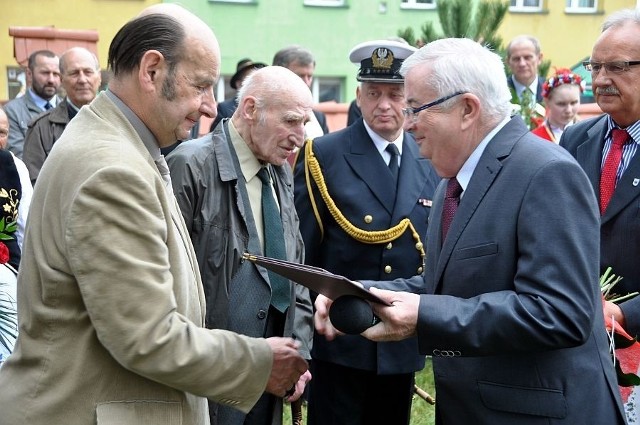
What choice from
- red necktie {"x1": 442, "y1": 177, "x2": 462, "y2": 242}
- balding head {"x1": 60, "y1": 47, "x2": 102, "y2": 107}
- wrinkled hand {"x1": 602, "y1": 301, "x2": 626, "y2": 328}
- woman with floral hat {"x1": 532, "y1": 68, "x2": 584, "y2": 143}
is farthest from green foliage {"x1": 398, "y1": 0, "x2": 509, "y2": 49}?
red necktie {"x1": 442, "y1": 177, "x2": 462, "y2": 242}

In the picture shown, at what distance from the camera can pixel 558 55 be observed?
21719mm

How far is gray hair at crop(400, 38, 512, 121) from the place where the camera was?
10.1 feet

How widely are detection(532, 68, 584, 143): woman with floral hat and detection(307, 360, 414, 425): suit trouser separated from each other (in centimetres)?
362

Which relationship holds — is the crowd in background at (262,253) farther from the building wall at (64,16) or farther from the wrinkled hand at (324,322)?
the building wall at (64,16)

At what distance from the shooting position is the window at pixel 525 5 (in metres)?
21.5

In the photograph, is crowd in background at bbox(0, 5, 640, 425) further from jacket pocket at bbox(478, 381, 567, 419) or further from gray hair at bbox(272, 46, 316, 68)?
gray hair at bbox(272, 46, 316, 68)

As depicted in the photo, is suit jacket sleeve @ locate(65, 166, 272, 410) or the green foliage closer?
suit jacket sleeve @ locate(65, 166, 272, 410)

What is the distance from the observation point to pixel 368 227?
4914mm

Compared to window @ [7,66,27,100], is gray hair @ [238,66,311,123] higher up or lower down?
higher up

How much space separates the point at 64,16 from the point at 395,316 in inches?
666

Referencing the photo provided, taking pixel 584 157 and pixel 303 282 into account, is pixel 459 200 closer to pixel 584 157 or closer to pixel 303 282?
pixel 303 282

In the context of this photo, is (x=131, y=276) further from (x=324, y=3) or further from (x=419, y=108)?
(x=324, y=3)

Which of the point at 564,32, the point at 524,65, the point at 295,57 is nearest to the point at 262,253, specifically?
the point at 295,57

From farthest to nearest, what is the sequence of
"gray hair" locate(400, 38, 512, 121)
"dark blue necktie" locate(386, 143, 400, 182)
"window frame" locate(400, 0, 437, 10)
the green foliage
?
"window frame" locate(400, 0, 437, 10)
the green foliage
"dark blue necktie" locate(386, 143, 400, 182)
"gray hair" locate(400, 38, 512, 121)
